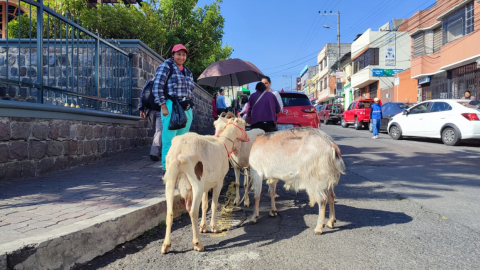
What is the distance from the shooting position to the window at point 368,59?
33.3m

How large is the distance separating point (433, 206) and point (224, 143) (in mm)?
2953

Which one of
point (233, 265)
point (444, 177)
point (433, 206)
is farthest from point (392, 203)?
point (233, 265)

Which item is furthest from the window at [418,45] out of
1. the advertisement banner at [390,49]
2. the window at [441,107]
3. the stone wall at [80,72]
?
the stone wall at [80,72]

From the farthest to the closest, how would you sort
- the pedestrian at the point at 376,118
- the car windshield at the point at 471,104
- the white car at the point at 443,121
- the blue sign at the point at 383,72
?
the blue sign at the point at 383,72 < the pedestrian at the point at 376,118 < the car windshield at the point at 471,104 < the white car at the point at 443,121

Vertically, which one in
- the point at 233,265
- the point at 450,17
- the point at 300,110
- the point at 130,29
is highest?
the point at 450,17

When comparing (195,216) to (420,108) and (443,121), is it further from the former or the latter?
(420,108)

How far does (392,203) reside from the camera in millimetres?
4645

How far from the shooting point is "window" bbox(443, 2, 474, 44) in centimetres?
1878

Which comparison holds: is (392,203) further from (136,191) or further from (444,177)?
(136,191)

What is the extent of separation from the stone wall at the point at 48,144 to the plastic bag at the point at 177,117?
2.15 meters

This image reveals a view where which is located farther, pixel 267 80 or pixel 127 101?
pixel 127 101

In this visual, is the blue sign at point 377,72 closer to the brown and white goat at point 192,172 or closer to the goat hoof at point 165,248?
the brown and white goat at point 192,172

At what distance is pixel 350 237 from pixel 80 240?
8.27 feet

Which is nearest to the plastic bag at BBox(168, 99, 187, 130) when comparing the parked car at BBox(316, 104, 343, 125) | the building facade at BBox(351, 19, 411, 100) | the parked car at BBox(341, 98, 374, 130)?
the parked car at BBox(341, 98, 374, 130)
